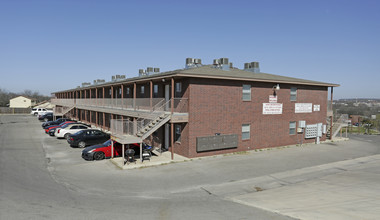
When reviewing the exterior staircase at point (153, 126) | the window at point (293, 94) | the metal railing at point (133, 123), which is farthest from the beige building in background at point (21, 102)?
the window at point (293, 94)

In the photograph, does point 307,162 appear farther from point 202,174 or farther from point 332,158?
point 202,174

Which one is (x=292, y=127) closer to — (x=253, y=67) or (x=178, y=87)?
(x=253, y=67)

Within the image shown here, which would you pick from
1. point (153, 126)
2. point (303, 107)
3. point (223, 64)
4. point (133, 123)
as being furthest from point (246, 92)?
point (133, 123)

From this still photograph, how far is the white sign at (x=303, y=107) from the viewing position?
2284cm

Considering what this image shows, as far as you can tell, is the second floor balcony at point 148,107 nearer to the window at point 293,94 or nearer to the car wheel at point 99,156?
the car wheel at point 99,156

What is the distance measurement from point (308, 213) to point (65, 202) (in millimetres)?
7907

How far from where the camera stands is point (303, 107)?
76.4 feet

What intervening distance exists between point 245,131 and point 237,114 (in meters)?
1.51

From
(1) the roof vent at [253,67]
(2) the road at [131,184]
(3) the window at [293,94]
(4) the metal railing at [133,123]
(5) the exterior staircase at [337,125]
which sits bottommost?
(2) the road at [131,184]

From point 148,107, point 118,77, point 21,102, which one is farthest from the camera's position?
point 21,102

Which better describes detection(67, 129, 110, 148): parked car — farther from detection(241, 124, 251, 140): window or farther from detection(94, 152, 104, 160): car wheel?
detection(241, 124, 251, 140): window

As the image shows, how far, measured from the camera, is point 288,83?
2180 centimetres

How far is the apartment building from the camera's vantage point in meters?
16.6

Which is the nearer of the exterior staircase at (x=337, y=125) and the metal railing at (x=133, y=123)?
the metal railing at (x=133, y=123)
